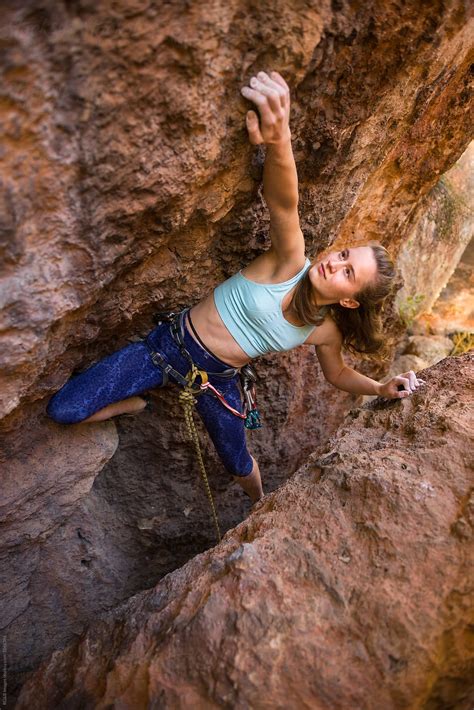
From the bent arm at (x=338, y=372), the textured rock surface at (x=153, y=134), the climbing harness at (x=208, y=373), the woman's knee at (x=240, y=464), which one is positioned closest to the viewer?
the textured rock surface at (x=153, y=134)

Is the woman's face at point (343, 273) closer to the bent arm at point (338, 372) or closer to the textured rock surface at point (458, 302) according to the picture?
the bent arm at point (338, 372)

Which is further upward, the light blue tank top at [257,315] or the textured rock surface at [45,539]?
the light blue tank top at [257,315]

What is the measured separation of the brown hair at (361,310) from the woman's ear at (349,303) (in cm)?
2

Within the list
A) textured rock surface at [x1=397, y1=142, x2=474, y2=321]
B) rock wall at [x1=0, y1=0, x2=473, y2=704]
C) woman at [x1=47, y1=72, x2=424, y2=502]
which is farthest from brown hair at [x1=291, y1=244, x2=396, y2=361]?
textured rock surface at [x1=397, y1=142, x2=474, y2=321]

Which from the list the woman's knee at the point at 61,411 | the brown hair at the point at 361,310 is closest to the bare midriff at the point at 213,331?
the brown hair at the point at 361,310

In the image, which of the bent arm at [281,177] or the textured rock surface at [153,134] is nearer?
the textured rock surface at [153,134]

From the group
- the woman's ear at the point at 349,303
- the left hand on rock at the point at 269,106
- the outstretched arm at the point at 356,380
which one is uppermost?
the left hand on rock at the point at 269,106

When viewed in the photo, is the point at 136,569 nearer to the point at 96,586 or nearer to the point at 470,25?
the point at 96,586

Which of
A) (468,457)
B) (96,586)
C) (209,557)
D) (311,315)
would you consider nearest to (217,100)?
(311,315)

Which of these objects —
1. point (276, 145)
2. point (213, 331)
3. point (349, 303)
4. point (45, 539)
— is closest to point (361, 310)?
point (349, 303)

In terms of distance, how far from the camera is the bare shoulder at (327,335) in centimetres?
219

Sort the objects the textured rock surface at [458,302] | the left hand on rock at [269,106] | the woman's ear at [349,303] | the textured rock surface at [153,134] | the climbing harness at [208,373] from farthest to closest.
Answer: the textured rock surface at [458,302]
the climbing harness at [208,373]
the woman's ear at [349,303]
the left hand on rock at [269,106]
the textured rock surface at [153,134]

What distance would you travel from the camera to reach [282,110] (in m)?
1.51

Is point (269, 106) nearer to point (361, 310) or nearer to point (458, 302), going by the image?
point (361, 310)
